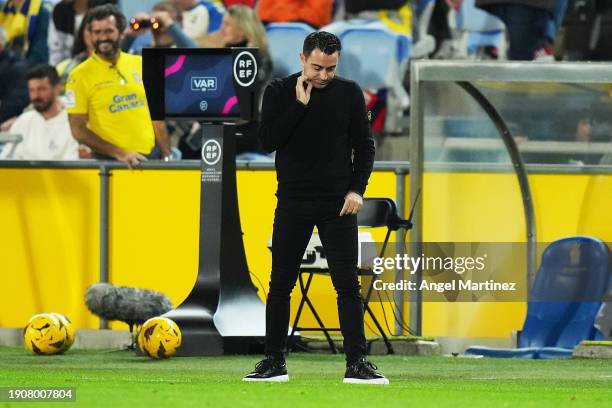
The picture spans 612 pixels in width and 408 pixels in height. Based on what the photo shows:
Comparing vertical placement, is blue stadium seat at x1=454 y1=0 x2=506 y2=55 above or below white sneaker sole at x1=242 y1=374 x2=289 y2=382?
above

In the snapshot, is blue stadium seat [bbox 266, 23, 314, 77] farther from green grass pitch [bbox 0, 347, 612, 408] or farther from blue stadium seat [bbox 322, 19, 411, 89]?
green grass pitch [bbox 0, 347, 612, 408]

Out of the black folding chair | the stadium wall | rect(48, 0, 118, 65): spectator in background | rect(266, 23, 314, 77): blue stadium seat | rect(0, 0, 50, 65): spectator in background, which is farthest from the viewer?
rect(0, 0, 50, 65): spectator in background

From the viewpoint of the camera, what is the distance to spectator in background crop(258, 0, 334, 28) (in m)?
17.7

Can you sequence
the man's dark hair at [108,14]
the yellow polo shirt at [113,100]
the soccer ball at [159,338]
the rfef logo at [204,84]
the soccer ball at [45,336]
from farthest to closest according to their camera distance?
the yellow polo shirt at [113,100] < the man's dark hair at [108,14] < the rfef logo at [204,84] < the soccer ball at [45,336] < the soccer ball at [159,338]

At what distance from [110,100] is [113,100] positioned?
3 centimetres

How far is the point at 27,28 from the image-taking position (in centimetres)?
1875

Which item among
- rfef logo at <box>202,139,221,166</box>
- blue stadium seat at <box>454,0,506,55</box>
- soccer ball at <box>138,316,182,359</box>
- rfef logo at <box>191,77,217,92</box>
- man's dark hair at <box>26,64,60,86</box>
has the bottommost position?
soccer ball at <box>138,316,182,359</box>

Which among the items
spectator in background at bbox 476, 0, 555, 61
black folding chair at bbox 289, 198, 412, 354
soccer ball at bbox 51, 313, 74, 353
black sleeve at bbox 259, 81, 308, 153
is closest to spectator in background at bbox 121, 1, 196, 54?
spectator in background at bbox 476, 0, 555, 61

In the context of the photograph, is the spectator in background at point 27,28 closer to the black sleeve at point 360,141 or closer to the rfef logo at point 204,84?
the rfef logo at point 204,84

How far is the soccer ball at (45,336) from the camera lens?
13461mm

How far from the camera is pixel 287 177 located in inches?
390

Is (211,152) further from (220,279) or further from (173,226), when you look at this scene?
(173,226)

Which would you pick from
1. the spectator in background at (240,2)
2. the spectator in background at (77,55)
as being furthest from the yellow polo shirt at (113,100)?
the spectator in background at (240,2)

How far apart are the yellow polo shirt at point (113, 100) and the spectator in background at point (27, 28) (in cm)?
281
